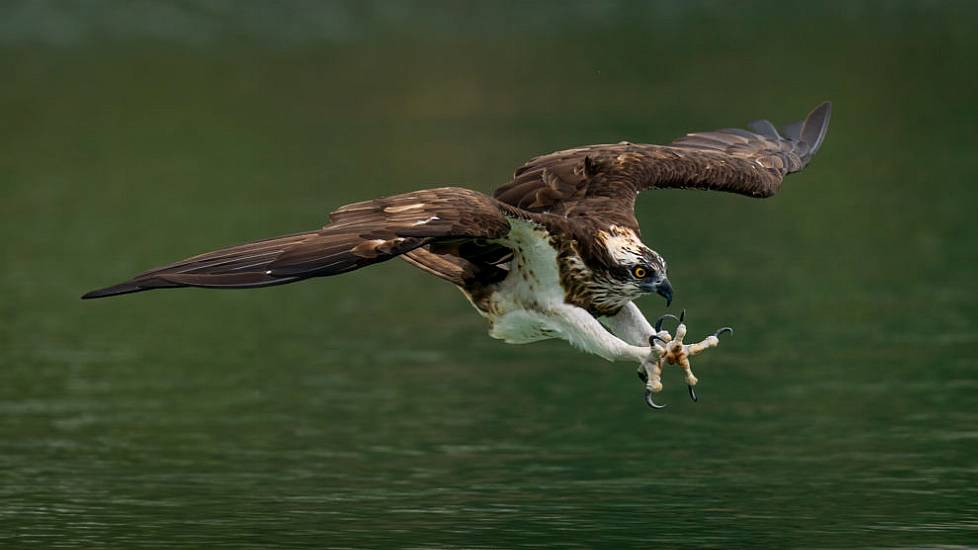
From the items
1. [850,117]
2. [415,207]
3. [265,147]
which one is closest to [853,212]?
[850,117]

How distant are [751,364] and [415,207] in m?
11.2

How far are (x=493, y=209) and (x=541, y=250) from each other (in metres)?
0.76

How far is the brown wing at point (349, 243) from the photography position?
14.1 metres

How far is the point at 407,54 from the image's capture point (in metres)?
53.7

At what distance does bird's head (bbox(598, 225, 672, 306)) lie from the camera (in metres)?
15.5

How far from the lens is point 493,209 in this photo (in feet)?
49.4

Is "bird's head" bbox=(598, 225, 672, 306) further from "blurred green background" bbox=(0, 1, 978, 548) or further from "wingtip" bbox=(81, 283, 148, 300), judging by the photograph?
"wingtip" bbox=(81, 283, 148, 300)

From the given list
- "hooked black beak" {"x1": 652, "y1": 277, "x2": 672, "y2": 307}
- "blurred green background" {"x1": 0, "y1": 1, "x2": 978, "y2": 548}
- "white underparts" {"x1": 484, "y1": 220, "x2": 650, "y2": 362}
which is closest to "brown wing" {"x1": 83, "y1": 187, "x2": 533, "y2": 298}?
"white underparts" {"x1": 484, "y1": 220, "x2": 650, "y2": 362}

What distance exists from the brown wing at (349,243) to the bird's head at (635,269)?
0.86 metres

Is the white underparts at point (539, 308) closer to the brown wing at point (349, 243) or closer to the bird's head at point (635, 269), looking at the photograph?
the bird's head at point (635, 269)

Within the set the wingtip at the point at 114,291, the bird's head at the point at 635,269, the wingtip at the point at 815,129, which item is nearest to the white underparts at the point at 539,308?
the bird's head at the point at 635,269

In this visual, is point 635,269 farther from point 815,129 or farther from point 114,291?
point 815,129

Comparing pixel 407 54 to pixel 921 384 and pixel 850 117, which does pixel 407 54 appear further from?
pixel 921 384

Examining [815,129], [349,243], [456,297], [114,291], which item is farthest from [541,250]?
[456,297]
